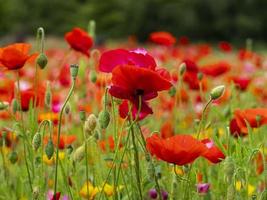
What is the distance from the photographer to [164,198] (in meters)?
1.42

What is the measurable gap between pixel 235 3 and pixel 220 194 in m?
26.0

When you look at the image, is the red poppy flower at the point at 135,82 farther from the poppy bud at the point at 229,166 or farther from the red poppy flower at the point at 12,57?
the red poppy flower at the point at 12,57

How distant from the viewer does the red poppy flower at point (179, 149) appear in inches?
41.6

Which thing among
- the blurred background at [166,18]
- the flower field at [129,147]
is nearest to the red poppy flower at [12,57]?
the flower field at [129,147]

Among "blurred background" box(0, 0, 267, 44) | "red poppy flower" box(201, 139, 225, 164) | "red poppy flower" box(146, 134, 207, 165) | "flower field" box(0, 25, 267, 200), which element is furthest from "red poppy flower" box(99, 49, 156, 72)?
"blurred background" box(0, 0, 267, 44)

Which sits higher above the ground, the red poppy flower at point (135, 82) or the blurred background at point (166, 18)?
the blurred background at point (166, 18)

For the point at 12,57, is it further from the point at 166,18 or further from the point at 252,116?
the point at 166,18

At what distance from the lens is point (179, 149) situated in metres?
1.05

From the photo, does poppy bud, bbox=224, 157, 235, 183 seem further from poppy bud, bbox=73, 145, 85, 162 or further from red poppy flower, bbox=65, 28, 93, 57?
red poppy flower, bbox=65, 28, 93, 57

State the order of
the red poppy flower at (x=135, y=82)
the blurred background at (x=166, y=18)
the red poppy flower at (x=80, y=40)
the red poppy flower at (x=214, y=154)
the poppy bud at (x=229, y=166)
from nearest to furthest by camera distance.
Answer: the red poppy flower at (x=135, y=82) → the poppy bud at (x=229, y=166) → the red poppy flower at (x=214, y=154) → the red poppy flower at (x=80, y=40) → the blurred background at (x=166, y=18)

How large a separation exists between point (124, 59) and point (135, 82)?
0.09 meters

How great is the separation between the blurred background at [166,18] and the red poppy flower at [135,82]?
24935 mm

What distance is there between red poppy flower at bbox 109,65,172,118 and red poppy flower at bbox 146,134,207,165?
83mm

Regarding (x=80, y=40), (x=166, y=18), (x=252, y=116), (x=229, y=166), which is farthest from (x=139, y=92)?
(x=166, y=18)
